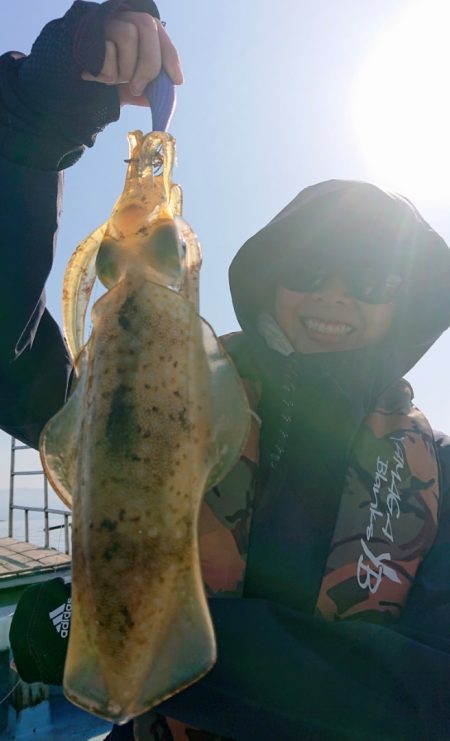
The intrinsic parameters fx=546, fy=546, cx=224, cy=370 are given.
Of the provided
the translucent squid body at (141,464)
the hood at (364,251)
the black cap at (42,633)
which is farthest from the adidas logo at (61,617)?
the hood at (364,251)

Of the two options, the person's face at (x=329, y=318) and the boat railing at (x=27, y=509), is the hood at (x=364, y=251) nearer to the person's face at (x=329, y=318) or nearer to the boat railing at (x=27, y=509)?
the person's face at (x=329, y=318)

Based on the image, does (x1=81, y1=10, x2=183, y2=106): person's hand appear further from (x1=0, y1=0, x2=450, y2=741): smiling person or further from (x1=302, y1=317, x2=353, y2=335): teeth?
(x1=302, y1=317, x2=353, y2=335): teeth

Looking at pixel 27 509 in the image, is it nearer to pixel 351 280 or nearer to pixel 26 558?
pixel 26 558

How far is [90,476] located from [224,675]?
1031 millimetres

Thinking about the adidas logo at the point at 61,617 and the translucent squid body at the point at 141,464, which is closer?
the translucent squid body at the point at 141,464

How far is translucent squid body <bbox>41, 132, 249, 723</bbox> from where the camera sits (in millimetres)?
1072

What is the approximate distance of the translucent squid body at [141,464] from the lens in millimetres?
1072

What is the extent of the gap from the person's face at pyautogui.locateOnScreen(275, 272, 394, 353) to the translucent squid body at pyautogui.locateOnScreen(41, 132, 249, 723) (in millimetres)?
1527

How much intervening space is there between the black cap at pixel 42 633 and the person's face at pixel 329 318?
1.62 metres

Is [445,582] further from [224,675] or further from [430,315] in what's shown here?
[430,315]

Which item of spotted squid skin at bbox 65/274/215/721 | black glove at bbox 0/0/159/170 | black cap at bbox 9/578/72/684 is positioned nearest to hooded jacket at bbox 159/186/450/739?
black cap at bbox 9/578/72/684

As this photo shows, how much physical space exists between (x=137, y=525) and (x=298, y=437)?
1.62 metres

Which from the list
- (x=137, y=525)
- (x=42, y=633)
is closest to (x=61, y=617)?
(x=42, y=633)

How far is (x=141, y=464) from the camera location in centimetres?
110
